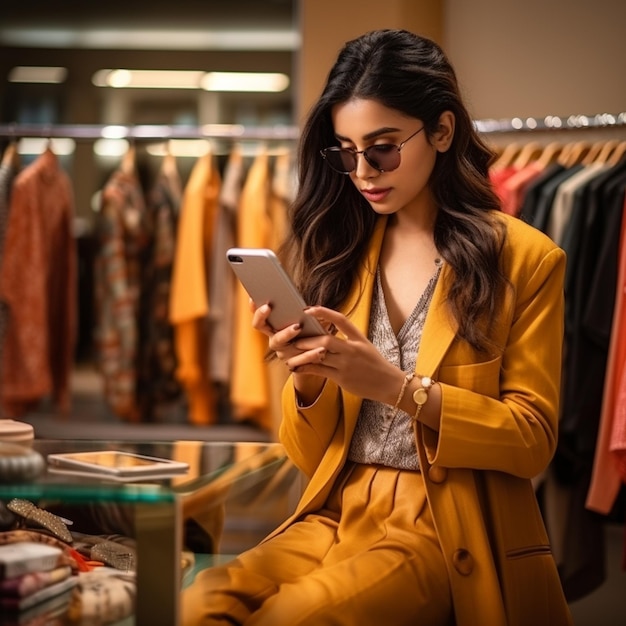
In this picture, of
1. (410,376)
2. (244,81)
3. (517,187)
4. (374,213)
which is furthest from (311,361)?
(244,81)

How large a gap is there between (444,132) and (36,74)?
14.9 feet

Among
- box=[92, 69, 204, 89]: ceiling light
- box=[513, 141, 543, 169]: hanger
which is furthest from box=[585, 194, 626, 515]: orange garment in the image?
box=[92, 69, 204, 89]: ceiling light

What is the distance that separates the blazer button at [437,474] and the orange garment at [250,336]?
242 cm

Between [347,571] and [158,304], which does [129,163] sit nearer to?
[158,304]

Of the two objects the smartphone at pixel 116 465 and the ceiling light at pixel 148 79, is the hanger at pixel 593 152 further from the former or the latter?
the ceiling light at pixel 148 79

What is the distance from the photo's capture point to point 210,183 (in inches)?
169

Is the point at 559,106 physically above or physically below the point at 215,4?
below

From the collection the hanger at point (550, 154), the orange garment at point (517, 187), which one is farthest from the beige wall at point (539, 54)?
the orange garment at point (517, 187)

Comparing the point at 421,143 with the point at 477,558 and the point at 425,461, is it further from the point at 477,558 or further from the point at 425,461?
the point at 477,558

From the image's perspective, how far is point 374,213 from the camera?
2023 millimetres

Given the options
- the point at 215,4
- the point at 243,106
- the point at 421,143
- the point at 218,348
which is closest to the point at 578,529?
the point at 218,348

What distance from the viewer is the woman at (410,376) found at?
1.62m

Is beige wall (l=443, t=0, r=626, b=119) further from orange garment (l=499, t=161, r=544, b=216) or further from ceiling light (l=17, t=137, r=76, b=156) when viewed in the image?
ceiling light (l=17, t=137, r=76, b=156)

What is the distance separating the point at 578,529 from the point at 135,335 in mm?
1887
